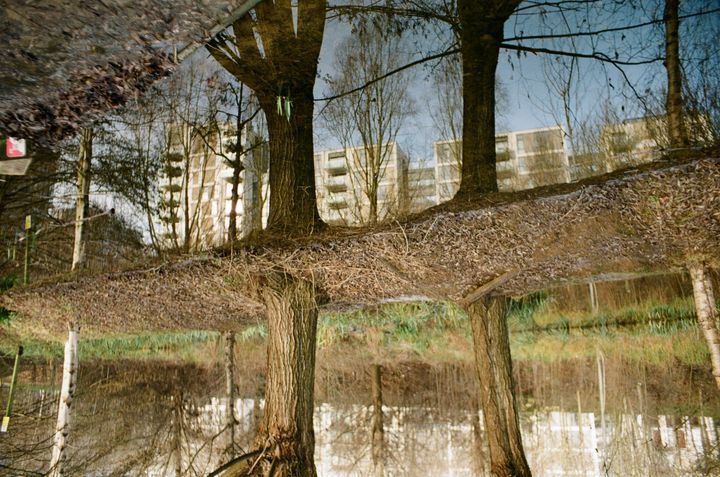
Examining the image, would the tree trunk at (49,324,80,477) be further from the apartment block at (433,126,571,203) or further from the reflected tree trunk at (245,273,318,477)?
the apartment block at (433,126,571,203)

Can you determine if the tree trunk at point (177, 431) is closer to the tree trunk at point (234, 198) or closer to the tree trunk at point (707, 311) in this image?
the tree trunk at point (234, 198)

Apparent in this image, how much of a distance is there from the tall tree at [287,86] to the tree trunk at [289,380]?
661 millimetres

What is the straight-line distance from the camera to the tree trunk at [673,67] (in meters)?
3.97

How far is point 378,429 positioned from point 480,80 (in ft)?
15.3

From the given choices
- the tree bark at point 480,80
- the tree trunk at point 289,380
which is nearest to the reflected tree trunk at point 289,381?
the tree trunk at point 289,380

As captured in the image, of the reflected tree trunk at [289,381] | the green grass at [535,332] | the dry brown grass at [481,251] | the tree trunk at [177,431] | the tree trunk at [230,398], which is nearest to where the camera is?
the dry brown grass at [481,251]

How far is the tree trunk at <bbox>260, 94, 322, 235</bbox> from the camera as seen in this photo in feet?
16.4

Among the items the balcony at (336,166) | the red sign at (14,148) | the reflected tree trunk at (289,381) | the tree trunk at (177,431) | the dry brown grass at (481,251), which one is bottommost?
the tree trunk at (177,431)

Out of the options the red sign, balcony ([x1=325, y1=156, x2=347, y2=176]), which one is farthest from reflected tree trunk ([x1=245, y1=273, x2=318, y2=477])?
the red sign

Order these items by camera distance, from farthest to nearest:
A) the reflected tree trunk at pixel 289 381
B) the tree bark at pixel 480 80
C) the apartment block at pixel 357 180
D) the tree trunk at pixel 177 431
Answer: the tree trunk at pixel 177 431 → the apartment block at pixel 357 180 → the tree bark at pixel 480 80 → the reflected tree trunk at pixel 289 381

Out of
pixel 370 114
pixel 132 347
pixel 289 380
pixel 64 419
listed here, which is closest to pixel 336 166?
pixel 370 114

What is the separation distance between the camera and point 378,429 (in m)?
6.79

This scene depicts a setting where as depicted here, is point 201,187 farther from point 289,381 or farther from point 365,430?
point 365,430

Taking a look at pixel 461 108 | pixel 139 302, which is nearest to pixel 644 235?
pixel 461 108
